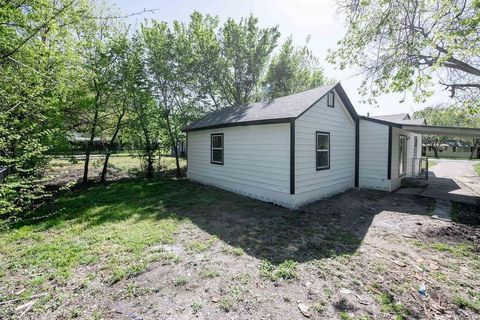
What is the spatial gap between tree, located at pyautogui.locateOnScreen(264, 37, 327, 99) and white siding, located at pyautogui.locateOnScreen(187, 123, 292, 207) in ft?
30.9

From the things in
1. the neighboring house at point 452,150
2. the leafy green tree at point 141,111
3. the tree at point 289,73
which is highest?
the tree at point 289,73

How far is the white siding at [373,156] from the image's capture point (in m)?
9.39

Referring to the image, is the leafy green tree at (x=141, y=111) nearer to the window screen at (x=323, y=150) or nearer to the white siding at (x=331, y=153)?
the white siding at (x=331, y=153)

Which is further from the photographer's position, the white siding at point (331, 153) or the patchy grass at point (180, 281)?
the white siding at point (331, 153)

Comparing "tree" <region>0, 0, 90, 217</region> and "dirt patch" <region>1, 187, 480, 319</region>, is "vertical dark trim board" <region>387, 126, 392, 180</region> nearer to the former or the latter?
"dirt patch" <region>1, 187, 480, 319</region>

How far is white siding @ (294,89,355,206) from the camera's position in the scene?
7.17 metres

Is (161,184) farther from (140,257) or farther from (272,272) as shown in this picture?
(272,272)

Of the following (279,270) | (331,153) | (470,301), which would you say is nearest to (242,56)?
(331,153)

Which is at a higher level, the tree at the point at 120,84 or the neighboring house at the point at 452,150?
the tree at the point at 120,84

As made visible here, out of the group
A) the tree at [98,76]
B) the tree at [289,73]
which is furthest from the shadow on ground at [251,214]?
the tree at [289,73]

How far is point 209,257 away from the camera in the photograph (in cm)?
409

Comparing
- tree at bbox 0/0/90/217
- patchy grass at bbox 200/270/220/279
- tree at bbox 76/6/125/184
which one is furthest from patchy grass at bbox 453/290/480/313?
tree at bbox 76/6/125/184

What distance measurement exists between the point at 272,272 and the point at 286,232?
1.70m

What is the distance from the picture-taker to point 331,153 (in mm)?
8617
